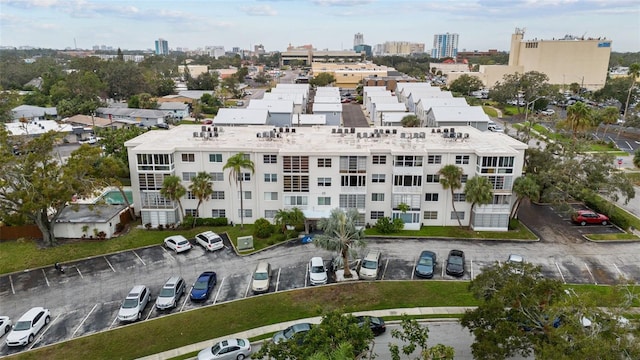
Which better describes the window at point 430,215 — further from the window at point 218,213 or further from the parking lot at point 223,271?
the window at point 218,213

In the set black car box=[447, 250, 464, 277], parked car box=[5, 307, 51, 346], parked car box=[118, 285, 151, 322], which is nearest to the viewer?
parked car box=[5, 307, 51, 346]

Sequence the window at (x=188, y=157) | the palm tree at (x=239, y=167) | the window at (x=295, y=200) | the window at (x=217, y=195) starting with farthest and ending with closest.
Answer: the window at (x=217, y=195) < the window at (x=188, y=157) < the window at (x=295, y=200) < the palm tree at (x=239, y=167)

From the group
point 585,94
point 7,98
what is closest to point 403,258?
point 7,98

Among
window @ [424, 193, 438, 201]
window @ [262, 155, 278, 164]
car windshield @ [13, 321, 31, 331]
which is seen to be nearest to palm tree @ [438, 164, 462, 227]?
window @ [424, 193, 438, 201]

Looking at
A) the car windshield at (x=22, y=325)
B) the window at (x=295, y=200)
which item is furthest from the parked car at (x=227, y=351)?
the window at (x=295, y=200)

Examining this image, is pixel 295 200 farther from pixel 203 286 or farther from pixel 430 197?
pixel 203 286

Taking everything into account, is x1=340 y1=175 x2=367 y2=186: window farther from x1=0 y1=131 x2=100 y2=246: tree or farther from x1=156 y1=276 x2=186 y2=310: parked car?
x1=0 y1=131 x2=100 y2=246: tree

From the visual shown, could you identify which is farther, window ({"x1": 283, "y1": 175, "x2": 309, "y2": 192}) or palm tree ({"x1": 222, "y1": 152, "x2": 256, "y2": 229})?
window ({"x1": 283, "y1": 175, "x2": 309, "y2": 192})
